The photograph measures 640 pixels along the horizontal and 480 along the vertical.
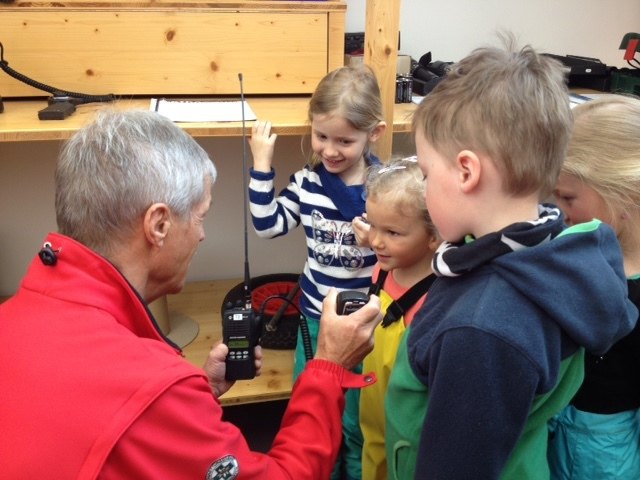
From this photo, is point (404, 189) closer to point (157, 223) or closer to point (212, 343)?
point (157, 223)

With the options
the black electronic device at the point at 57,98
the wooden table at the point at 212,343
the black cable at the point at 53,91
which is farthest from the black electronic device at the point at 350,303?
the black cable at the point at 53,91

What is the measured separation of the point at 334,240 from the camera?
1503 millimetres

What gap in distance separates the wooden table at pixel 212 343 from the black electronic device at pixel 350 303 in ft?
2.43

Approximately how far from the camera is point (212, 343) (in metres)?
1.89

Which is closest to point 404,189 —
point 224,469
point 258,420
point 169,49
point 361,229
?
point 361,229

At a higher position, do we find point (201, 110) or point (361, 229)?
point (201, 110)

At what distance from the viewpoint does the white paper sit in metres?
1.43

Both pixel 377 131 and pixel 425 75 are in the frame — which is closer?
pixel 377 131

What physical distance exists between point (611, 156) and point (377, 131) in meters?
0.64

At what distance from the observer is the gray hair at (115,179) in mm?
799

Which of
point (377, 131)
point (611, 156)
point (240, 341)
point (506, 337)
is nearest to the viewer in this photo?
point (506, 337)

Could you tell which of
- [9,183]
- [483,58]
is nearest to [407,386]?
[483,58]

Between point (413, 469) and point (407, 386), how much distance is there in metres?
0.15

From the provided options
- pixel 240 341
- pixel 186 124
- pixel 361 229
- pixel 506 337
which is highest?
pixel 186 124
